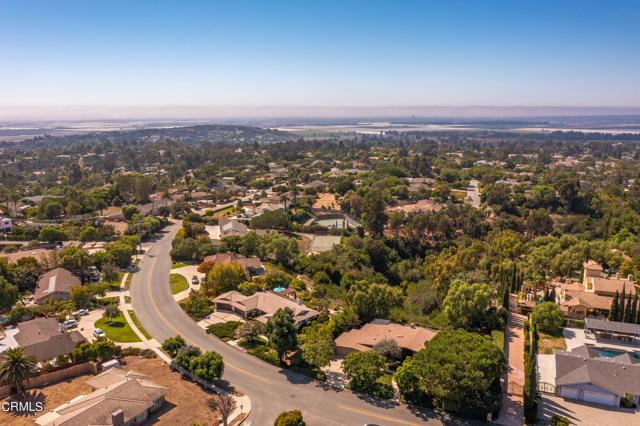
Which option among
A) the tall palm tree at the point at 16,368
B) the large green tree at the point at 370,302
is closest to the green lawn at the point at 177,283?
the large green tree at the point at 370,302

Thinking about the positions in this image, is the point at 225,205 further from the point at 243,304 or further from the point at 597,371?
the point at 597,371

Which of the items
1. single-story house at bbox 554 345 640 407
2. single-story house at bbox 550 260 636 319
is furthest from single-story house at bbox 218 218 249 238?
single-story house at bbox 554 345 640 407

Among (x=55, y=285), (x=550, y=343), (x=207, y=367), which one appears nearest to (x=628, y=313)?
(x=550, y=343)

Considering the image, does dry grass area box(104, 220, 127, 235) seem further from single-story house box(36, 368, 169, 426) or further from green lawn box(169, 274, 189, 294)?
single-story house box(36, 368, 169, 426)

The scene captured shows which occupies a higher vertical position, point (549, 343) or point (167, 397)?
point (167, 397)

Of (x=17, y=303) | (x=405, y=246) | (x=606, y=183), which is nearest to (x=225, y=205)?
(x=405, y=246)

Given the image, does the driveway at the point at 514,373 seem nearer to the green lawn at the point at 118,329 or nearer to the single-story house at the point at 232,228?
the green lawn at the point at 118,329

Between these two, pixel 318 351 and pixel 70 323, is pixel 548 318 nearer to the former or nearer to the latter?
pixel 318 351
